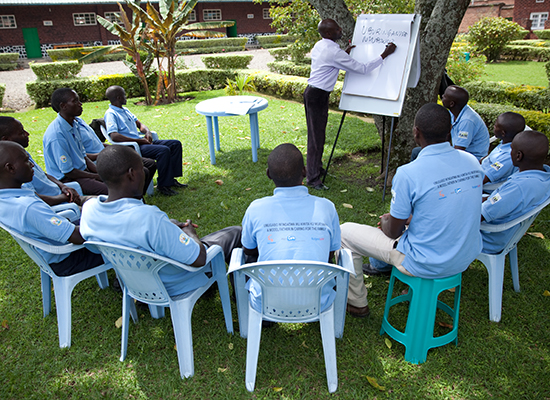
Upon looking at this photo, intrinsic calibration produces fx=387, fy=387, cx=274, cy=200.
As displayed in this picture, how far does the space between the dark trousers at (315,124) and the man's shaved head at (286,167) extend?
3132mm

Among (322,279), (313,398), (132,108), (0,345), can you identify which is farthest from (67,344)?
(132,108)

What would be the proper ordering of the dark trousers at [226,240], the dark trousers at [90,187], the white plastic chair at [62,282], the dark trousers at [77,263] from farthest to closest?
1. the dark trousers at [90,187]
2. the dark trousers at [226,240]
3. the dark trousers at [77,263]
4. the white plastic chair at [62,282]

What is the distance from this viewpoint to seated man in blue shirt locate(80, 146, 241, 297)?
7.73ft

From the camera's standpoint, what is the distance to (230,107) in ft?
20.9

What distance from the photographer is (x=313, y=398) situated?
2525mm

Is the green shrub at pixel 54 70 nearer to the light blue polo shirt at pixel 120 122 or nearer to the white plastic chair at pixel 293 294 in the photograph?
the light blue polo shirt at pixel 120 122

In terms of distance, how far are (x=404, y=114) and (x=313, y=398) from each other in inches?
163

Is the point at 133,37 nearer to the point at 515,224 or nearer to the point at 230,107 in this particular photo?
the point at 230,107

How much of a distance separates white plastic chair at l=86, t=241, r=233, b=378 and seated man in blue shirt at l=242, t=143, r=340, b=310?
459 mm

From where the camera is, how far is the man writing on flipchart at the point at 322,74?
497 centimetres

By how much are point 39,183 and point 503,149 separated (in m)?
4.49

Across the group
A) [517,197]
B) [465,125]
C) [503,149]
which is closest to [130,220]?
[517,197]

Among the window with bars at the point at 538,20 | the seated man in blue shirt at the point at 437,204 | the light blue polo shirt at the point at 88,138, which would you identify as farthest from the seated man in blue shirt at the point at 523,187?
the window with bars at the point at 538,20

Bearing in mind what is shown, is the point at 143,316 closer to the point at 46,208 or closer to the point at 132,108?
the point at 46,208
